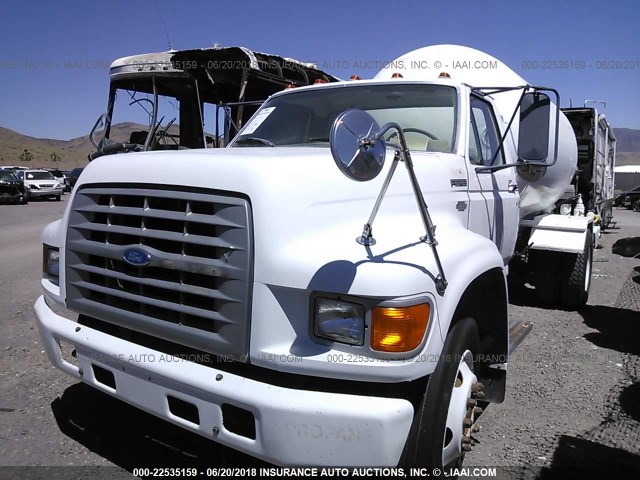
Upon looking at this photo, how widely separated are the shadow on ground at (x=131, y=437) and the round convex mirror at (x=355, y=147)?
170 cm

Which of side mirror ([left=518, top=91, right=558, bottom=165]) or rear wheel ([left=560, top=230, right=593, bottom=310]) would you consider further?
rear wheel ([left=560, top=230, right=593, bottom=310])

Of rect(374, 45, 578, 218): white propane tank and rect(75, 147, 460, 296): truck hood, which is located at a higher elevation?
rect(374, 45, 578, 218): white propane tank

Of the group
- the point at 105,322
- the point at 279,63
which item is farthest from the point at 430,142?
the point at 279,63

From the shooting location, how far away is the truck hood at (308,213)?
2104 mm

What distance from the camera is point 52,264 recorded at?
10.2ft

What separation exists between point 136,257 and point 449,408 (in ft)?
5.31

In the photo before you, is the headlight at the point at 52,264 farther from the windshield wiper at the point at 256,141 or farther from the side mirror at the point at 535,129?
the side mirror at the point at 535,129

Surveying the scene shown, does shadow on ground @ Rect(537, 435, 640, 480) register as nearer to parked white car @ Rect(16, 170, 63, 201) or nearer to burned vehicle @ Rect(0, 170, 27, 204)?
burned vehicle @ Rect(0, 170, 27, 204)

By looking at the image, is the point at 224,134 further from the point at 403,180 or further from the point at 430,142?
the point at 403,180

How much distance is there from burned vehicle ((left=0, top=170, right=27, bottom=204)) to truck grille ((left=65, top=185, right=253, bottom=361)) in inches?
962

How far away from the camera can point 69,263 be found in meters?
2.85

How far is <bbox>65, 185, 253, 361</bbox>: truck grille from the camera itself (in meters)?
2.21

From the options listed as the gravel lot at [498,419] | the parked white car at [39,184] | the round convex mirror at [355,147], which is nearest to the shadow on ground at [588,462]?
the gravel lot at [498,419]

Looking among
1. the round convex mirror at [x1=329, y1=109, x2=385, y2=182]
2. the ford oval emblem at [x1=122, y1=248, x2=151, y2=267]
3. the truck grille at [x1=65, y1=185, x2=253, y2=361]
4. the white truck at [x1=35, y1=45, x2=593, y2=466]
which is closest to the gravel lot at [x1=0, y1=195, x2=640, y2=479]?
the white truck at [x1=35, y1=45, x2=593, y2=466]
